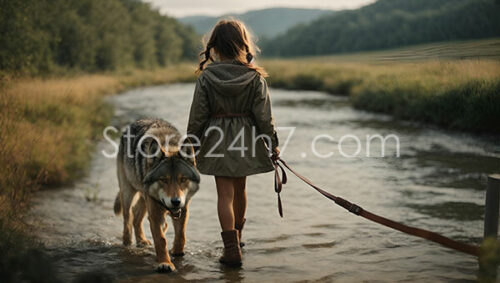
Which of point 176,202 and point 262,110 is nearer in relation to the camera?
point 176,202

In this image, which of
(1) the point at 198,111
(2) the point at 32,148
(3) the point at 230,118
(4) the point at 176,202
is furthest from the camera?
(2) the point at 32,148

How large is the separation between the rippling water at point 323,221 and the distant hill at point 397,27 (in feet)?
9.41

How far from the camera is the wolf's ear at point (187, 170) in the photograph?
14.4 feet

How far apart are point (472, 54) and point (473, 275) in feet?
13.2

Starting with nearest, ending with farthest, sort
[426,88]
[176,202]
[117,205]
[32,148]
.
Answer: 1. [176,202]
2. [117,205]
3. [32,148]
4. [426,88]

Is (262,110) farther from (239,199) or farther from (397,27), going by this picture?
(397,27)

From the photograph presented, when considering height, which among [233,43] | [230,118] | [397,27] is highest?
[397,27]

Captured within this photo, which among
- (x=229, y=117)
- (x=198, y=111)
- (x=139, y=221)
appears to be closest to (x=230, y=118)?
(x=229, y=117)

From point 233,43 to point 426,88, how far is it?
987 centimetres

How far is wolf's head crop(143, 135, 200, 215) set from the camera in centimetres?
429

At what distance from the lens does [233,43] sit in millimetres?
4586

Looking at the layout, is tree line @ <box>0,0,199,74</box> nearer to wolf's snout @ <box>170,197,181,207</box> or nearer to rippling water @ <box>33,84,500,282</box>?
rippling water @ <box>33,84,500,282</box>

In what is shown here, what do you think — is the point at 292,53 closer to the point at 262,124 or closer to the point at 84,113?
the point at 84,113

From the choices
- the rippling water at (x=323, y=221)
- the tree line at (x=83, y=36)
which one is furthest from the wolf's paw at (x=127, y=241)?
the tree line at (x=83, y=36)
